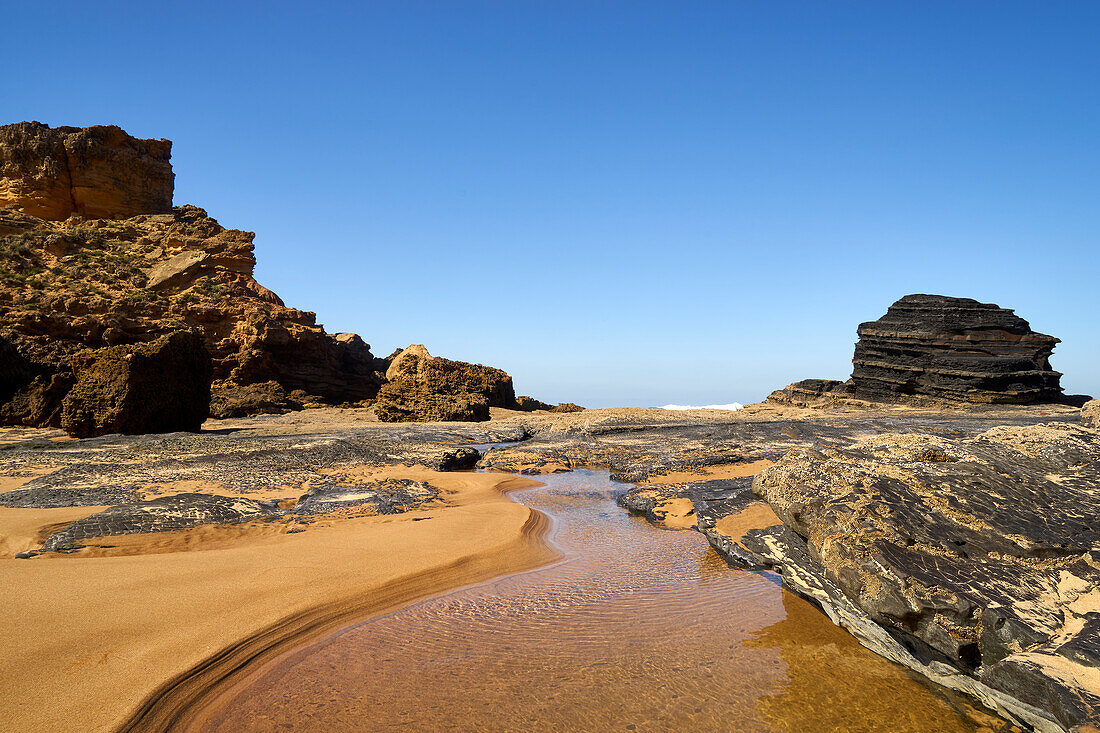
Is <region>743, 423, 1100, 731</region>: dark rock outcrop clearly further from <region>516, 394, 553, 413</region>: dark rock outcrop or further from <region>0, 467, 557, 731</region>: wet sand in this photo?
<region>516, 394, 553, 413</region>: dark rock outcrop

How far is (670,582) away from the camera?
16.1 feet

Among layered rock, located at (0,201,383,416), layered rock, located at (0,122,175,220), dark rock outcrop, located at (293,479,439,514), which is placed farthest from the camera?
layered rock, located at (0,122,175,220)

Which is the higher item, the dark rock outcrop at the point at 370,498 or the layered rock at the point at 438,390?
the layered rock at the point at 438,390

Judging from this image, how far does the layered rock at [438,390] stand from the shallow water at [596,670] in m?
15.7

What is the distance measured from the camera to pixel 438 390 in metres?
22.1

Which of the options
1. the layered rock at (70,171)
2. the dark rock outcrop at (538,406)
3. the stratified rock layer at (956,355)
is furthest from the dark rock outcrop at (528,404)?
the layered rock at (70,171)

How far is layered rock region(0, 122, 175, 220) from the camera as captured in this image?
33.0m

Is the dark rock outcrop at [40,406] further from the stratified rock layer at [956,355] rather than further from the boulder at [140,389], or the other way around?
the stratified rock layer at [956,355]

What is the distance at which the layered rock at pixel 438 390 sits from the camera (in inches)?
792

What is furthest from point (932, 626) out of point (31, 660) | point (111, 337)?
point (111, 337)

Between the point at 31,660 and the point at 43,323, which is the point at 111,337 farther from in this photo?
the point at 31,660

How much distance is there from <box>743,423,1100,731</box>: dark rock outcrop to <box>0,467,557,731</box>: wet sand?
2740 millimetres

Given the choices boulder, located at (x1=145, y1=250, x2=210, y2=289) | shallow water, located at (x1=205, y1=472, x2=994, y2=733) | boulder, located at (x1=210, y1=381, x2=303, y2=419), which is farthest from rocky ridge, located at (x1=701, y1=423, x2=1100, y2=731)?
boulder, located at (x1=145, y1=250, x2=210, y2=289)

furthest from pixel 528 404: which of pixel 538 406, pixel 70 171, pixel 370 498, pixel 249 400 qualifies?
pixel 70 171
